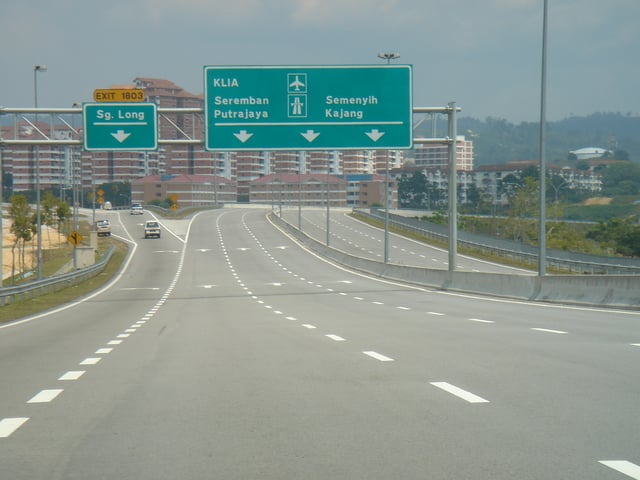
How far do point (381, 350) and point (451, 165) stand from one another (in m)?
24.9

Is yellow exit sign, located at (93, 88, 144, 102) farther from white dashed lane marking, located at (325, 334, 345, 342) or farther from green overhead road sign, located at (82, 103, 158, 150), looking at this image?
white dashed lane marking, located at (325, 334, 345, 342)

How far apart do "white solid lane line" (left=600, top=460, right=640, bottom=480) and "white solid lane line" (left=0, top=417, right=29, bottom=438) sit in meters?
4.45

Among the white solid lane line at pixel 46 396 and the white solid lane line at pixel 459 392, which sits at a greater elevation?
the white solid lane line at pixel 459 392

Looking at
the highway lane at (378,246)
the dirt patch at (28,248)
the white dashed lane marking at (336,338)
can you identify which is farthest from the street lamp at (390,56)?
the white dashed lane marking at (336,338)

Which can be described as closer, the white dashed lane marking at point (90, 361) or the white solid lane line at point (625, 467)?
the white solid lane line at point (625, 467)

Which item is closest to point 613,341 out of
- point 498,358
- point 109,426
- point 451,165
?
point 498,358

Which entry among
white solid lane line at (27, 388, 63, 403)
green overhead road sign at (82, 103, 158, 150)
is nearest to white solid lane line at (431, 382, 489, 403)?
white solid lane line at (27, 388, 63, 403)

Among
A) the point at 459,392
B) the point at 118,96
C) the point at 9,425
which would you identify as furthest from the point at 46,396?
the point at 118,96

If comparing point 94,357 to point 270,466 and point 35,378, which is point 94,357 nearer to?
point 35,378

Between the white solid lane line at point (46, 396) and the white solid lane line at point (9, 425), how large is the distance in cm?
109

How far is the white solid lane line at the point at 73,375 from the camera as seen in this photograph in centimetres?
1143

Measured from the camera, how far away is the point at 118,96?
1383 inches

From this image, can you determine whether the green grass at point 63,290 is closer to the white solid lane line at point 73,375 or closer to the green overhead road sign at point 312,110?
the green overhead road sign at point 312,110

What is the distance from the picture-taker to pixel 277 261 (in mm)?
76438
